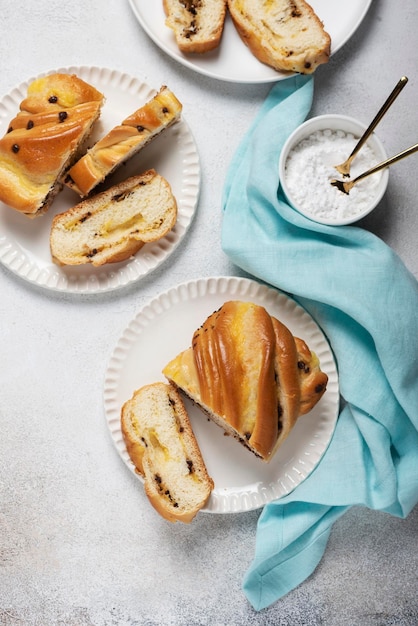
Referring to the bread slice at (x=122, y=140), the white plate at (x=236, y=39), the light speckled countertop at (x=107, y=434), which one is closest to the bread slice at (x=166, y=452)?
the light speckled countertop at (x=107, y=434)

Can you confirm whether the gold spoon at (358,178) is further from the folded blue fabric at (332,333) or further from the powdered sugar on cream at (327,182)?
the folded blue fabric at (332,333)

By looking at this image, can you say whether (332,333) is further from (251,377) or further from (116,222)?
(116,222)

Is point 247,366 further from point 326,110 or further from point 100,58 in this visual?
point 100,58

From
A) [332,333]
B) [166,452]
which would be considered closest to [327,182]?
[332,333]

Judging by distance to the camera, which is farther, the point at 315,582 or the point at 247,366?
the point at 315,582

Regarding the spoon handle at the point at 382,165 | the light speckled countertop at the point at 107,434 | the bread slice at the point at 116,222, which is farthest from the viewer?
the light speckled countertop at the point at 107,434

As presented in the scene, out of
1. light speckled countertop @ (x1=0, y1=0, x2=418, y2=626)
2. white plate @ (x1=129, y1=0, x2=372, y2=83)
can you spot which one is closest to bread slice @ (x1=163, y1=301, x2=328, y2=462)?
light speckled countertop @ (x1=0, y1=0, x2=418, y2=626)

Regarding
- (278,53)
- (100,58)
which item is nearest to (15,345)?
(100,58)
